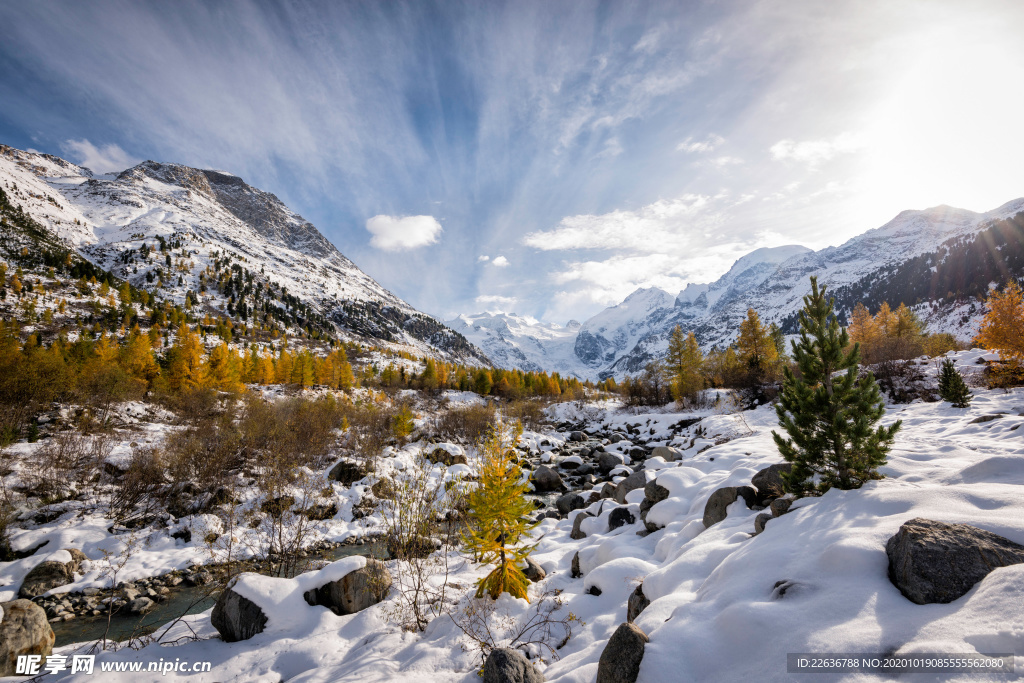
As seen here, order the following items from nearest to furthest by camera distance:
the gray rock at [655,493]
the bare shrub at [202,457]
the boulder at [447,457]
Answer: the gray rock at [655,493]
the bare shrub at [202,457]
the boulder at [447,457]

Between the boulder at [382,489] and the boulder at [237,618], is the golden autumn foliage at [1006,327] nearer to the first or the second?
the boulder at [237,618]

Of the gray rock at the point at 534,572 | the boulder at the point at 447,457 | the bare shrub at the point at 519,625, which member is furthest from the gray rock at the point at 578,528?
the boulder at the point at 447,457

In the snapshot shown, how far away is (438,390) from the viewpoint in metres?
71.6

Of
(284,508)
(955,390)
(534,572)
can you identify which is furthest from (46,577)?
(955,390)

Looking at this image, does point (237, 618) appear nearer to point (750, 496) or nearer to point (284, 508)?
point (750, 496)

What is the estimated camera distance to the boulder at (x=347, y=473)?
19.3m

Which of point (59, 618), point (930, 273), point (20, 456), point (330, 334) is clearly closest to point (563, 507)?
point (59, 618)

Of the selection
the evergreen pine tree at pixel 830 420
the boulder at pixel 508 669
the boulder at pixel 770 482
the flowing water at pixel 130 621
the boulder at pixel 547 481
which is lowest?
the boulder at pixel 547 481

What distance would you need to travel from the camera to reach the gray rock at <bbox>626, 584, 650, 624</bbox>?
226 inches

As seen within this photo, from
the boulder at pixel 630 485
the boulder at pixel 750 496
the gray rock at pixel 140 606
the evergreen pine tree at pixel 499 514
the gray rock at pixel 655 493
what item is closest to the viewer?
the evergreen pine tree at pixel 499 514

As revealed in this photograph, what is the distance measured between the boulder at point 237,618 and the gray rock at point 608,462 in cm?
1905

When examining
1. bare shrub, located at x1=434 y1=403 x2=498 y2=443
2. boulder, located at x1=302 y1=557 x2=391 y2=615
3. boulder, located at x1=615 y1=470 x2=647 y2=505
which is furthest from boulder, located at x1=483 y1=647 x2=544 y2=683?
bare shrub, located at x1=434 y1=403 x2=498 y2=443

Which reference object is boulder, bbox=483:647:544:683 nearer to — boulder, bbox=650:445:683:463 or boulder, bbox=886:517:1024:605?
boulder, bbox=886:517:1024:605

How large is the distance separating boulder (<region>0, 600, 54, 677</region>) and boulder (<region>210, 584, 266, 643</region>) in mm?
2525
